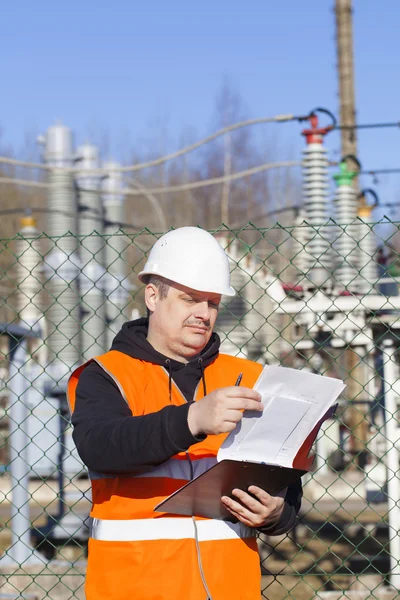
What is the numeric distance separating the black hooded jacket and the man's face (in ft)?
0.14

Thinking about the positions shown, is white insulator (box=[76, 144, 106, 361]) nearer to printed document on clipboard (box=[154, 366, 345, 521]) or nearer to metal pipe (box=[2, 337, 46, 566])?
metal pipe (box=[2, 337, 46, 566])

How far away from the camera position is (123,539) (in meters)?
2.60

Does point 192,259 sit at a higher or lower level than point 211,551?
higher

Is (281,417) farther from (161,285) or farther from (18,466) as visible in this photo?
(18,466)

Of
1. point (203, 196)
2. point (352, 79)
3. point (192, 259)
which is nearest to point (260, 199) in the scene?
point (203, 196)

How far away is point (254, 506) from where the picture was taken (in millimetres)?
2490

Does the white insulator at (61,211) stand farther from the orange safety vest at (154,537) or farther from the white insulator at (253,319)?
the orange safety vest at (154,537)

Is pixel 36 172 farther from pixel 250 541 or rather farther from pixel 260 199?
pixel 250 541

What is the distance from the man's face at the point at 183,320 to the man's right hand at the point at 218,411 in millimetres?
496

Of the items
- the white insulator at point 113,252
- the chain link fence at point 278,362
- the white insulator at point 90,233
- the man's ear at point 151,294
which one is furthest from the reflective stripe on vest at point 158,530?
the white insulator at point 113,252

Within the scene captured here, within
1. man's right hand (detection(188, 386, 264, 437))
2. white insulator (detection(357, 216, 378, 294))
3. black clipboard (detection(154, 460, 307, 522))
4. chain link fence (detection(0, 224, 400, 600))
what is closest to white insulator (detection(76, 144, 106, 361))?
chain link fence (detection(0, 224, 400, 600))

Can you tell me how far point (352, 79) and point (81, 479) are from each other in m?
7.83

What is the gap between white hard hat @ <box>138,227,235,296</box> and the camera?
273 cm

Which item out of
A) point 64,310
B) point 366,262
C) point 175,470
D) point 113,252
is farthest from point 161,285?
point 113,252
